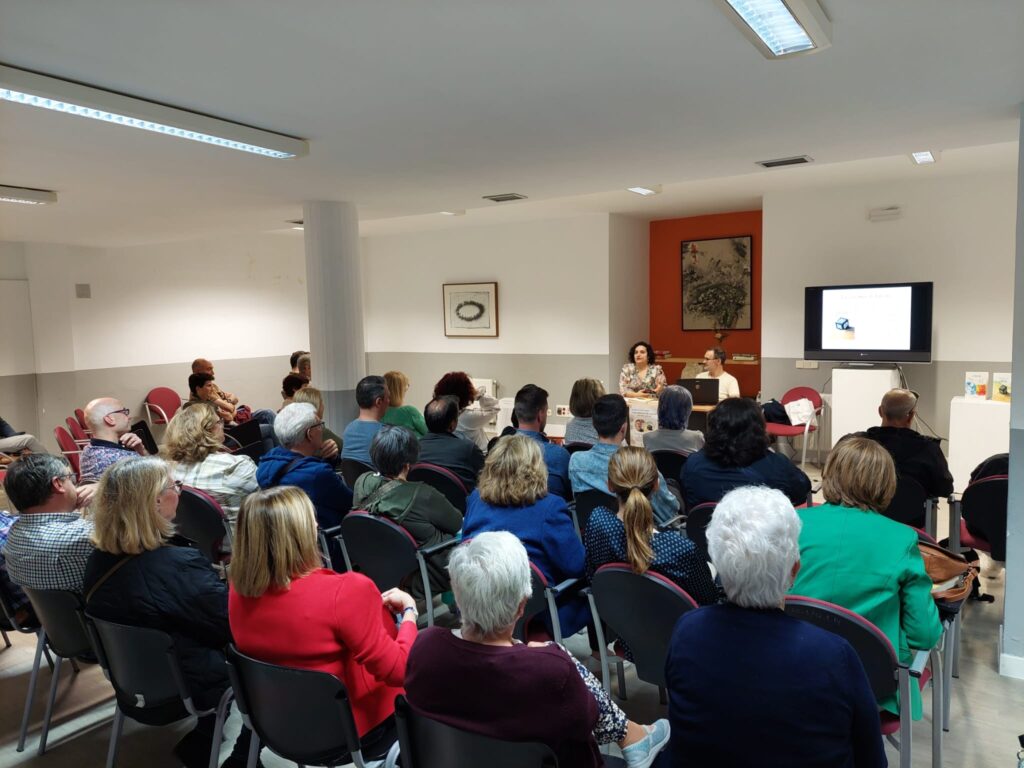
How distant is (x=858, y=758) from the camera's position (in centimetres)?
146

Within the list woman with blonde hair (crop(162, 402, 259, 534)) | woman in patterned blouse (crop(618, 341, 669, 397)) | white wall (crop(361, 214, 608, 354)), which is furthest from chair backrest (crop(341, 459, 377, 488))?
white wall (crop(361, 214, 608, 354))

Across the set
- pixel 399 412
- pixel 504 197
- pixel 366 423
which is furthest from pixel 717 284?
pixel 366 423

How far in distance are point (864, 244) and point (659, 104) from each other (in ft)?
17.3

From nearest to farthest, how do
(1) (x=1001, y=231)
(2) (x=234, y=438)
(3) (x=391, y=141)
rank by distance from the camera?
1. (3) (x=391, y=141)
2. (2) (x=234, y=438)
3. (1) (x=1001, y=231)

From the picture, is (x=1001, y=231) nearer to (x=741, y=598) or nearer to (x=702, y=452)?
(x=702, y=452)

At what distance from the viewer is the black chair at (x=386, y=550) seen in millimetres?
3074

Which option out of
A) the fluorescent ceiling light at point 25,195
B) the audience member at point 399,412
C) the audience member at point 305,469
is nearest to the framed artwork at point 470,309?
the audience member at point 399,412

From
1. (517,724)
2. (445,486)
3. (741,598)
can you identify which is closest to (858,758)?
(741,598)

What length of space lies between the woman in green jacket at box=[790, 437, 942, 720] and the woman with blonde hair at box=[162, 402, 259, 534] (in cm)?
284

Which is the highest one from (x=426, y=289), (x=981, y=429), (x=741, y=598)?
(x=426, y=289)

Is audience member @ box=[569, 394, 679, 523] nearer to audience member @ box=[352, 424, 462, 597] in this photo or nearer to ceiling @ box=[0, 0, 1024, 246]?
audience member @ box=[352, 424, 462, 597]

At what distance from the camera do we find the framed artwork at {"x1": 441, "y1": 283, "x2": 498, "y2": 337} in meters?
10.3

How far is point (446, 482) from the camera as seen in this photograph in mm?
3957

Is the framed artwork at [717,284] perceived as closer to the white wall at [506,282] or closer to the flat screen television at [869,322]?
the white wall at [506,282]
